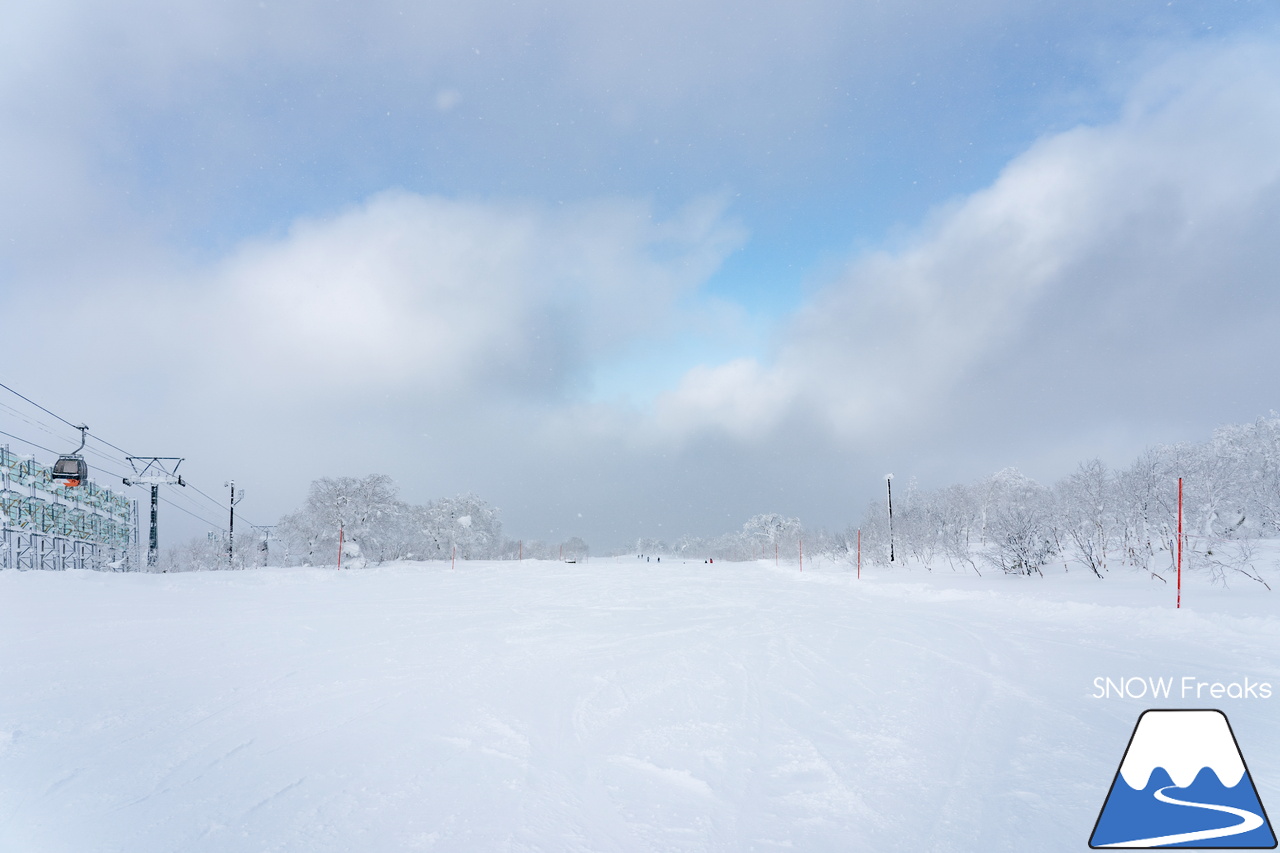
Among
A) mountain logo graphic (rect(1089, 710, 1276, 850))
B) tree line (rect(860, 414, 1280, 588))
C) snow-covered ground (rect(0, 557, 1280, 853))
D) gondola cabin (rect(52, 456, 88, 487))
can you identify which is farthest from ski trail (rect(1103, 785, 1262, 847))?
gondola cabin (rect(52, 456, 88, 487))

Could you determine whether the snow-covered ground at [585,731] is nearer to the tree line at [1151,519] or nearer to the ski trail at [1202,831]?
the ski trail at [1202,831]

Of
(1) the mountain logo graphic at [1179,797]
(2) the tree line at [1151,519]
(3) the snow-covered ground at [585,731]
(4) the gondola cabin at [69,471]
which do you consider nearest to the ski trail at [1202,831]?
(1) the mountain logo graphic at [1179,797]

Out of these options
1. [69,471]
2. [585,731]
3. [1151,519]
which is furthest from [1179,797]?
[69,471]

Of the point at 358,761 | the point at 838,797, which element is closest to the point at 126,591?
the point at 358,761

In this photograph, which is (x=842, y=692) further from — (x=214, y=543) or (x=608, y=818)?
(x=214, y=543)

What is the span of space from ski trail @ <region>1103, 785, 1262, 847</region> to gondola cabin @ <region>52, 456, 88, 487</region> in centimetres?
3009

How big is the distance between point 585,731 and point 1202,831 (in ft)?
13.2

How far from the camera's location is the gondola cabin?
68.8ft

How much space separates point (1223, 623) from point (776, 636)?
7831mm

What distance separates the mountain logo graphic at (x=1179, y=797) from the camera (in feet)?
9.21

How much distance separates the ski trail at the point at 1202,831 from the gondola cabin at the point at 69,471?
30.1 meters

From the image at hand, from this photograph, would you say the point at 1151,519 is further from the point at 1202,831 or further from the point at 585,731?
the point at 585,731

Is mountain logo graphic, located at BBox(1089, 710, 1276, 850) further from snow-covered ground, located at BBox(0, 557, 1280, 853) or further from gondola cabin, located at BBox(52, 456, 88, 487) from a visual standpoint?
gondola cabin, located at BBox(52, 456, 88, 487)

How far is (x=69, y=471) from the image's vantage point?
21188 millimetres
